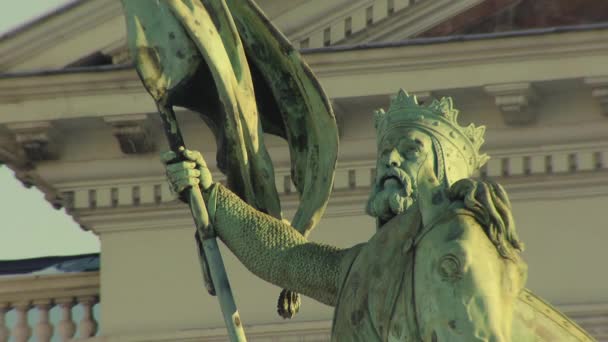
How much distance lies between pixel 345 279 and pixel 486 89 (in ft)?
61.0

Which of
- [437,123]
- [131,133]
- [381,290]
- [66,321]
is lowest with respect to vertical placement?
[381,290]

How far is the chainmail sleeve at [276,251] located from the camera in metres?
14.2

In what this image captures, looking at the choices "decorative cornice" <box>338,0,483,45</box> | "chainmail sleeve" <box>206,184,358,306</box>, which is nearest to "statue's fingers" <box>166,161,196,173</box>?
"chainmail sleeve" <box>206,184,358,306</box>

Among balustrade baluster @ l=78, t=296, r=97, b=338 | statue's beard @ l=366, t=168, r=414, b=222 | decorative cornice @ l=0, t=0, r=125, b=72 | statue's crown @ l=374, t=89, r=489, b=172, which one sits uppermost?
decorative cornice @ l=0, t=0, r=125, b=72

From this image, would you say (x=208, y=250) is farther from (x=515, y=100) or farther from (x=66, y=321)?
(x=515, y=100)

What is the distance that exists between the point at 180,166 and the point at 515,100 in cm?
1844

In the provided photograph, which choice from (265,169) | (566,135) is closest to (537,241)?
(566,135)

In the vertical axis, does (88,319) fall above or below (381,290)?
above

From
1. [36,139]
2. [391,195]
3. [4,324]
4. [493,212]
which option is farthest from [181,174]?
[36,139]

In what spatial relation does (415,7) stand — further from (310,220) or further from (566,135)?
(310,220)

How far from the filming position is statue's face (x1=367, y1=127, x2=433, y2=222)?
13859 millimetres

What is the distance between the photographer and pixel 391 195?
45.6ft

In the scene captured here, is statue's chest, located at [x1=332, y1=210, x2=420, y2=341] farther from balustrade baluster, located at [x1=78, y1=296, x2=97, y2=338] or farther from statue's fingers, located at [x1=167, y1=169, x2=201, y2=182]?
balustrade baluster, located at [x1=78, y1=296, x2=97, y2=338]

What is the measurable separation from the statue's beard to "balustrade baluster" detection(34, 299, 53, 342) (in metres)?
17.7
